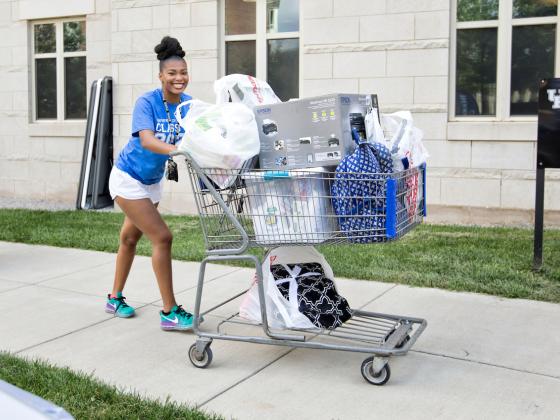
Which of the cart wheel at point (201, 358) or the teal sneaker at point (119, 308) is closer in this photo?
the cart wheel at point (201, 358)

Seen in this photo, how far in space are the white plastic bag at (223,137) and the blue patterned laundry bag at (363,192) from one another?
0.54 meters

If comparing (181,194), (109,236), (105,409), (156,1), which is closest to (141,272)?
(109,236)

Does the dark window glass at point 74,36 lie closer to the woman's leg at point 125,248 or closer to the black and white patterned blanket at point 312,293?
the woman's leg at point 125,248

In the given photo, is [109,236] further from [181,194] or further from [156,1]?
[156,1]

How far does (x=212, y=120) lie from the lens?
4023mm

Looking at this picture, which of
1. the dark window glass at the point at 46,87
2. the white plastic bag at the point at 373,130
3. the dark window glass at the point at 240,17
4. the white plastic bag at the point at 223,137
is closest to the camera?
the white plastic bag at the point at 223,137

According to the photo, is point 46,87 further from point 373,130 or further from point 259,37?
point 373,130

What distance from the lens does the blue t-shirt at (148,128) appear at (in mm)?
4617

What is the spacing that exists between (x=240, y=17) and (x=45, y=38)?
4260mm

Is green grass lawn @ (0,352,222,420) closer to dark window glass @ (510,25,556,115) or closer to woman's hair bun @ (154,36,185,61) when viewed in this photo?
woman's hair bun @ (154,36,185,61)

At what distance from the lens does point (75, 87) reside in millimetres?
12641

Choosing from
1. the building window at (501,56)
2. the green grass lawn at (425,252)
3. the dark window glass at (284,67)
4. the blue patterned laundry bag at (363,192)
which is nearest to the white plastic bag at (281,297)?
the blue patterned laundry bag at (363,192)

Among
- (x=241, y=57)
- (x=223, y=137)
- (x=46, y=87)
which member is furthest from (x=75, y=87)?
(x=223, y=137)

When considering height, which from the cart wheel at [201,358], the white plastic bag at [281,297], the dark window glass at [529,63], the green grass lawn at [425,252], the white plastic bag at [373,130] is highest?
the dark window glass at [529,63]
